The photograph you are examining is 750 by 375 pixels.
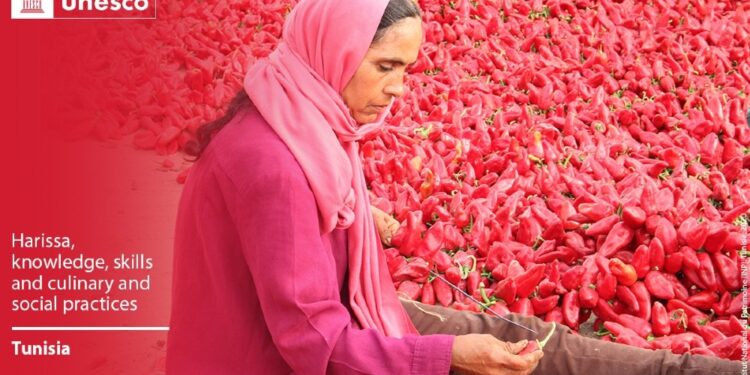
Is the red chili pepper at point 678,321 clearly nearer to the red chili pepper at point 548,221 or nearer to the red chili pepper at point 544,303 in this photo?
the red chili pepper at point 544,303

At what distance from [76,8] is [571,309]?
1.39 m

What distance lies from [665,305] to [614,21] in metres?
2.23

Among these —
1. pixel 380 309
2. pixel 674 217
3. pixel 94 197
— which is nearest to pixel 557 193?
pixel 674 217

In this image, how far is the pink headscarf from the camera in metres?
1.34

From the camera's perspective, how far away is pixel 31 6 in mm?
1854

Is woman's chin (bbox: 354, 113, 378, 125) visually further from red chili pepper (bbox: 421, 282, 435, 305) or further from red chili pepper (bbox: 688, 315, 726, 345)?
red chili pepper (bbox: 688, 315, 726, 345)

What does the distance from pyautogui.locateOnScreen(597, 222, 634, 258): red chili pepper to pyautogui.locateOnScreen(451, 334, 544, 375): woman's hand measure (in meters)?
0.90

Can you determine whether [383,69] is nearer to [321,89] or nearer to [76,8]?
[321,89]

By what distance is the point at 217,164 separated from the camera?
4.50ft

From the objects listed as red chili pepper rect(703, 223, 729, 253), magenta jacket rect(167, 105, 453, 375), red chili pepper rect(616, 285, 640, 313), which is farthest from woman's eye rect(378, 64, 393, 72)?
red chili pepper rect(703, 223, 729, 253)

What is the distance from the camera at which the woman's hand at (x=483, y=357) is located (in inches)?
55.3

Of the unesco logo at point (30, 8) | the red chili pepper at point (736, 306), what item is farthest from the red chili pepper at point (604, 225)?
the unesco logo at point (30, 8)

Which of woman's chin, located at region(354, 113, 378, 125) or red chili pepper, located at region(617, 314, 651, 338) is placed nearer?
woman's chin, located at region(354, 113, 378, 125)

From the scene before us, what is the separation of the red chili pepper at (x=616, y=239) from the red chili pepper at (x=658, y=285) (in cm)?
12
